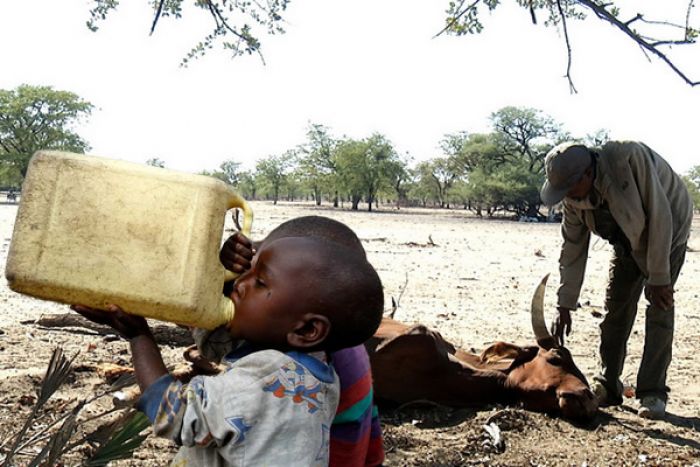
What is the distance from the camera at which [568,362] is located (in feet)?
11.8

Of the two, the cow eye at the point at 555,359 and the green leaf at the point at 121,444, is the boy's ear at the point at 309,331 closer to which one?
the green leaf at the point at 121,444

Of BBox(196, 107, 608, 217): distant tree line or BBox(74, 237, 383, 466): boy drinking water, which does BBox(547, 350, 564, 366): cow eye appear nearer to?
BBox(74, 237, 383, 466): boy drinking water

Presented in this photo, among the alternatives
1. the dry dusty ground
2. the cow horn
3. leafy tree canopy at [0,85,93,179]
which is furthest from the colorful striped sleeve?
leafy tree canopy at [0,85,93,179]

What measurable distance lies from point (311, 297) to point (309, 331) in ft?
0.24

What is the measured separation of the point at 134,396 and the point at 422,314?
12.8 ft

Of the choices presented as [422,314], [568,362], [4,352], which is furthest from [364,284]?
[422,314]

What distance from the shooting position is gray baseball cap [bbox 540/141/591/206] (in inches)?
148

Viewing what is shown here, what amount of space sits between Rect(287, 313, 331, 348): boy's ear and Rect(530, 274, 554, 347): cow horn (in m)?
2.54

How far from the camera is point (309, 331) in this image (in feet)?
4.29

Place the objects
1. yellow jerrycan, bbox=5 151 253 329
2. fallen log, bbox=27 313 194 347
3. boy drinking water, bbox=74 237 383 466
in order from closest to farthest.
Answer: boy drinking water, bbox=74 237 383 466 → yellow jerrycan, bbox=5 151 253 329 → fallen log, bbox=27 313 194 347

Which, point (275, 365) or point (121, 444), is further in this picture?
point (121, 444)

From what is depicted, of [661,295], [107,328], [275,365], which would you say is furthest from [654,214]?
[107,328]

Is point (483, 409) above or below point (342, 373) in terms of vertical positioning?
below

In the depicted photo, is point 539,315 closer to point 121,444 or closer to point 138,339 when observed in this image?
point 121,444
